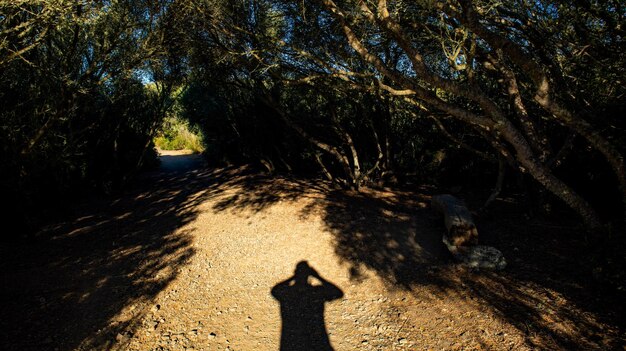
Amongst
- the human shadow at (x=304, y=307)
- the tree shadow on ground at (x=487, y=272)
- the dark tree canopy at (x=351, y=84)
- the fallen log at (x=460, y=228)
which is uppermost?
the dark tree canopy at (x=351, y=84)

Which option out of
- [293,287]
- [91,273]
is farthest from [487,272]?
[91,273]

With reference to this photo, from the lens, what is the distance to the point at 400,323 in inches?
159

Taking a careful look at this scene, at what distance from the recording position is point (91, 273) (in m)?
5.38

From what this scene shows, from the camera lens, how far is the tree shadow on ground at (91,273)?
160 inches

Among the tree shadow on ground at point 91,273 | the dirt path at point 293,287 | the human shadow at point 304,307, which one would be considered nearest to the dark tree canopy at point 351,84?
the tree shadow on ground at point 91,273

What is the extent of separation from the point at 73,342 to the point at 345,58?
6561 mm

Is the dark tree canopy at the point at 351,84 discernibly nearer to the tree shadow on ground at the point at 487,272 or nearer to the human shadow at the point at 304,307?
the tree shadow on ground at the point at 487,272

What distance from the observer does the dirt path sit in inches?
150

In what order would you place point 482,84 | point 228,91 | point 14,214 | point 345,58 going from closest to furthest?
1. point 14,214
2. point 345,58
3. point 482,84
4. point 228,91

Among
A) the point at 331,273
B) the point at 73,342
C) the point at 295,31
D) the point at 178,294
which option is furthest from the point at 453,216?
the point at 73,342

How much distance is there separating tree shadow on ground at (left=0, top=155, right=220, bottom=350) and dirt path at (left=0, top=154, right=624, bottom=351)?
2 cm

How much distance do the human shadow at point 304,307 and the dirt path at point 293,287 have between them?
0.07ft

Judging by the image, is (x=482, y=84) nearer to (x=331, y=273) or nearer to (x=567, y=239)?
(x=567, y=239)

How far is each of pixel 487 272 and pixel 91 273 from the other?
632 centimetres
